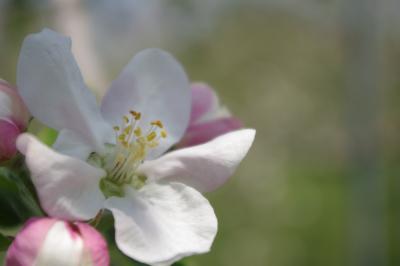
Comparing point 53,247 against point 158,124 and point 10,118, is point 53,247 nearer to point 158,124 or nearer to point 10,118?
point 10,118

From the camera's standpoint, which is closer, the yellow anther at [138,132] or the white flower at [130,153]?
the white flower at [130,153]

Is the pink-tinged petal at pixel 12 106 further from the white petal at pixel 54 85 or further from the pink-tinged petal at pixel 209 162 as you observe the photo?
the pink-tinged petal at pixel 209 162

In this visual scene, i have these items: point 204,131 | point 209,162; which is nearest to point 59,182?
point 209,162

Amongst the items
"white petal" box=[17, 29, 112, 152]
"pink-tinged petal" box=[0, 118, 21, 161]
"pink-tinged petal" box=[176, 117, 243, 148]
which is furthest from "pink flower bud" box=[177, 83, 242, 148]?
"pink-tinged petal" box=[0, 118, 21, 161]

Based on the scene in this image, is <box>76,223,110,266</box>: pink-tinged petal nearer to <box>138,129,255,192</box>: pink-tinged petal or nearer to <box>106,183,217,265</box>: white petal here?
<box>106,183,217,265</box>: white petal

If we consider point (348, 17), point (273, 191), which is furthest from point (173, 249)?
point (273, 191)

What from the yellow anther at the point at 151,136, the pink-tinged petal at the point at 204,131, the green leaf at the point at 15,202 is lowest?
the green leaf at the point at 15,202

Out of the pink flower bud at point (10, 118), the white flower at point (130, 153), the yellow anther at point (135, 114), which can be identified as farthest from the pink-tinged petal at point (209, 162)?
the pink flower bud at point (10, 118)

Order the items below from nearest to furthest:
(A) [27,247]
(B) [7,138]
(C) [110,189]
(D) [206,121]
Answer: (A) [27,247] → (B) [7,138] → (C) [110,189] → (D) [206,121]
